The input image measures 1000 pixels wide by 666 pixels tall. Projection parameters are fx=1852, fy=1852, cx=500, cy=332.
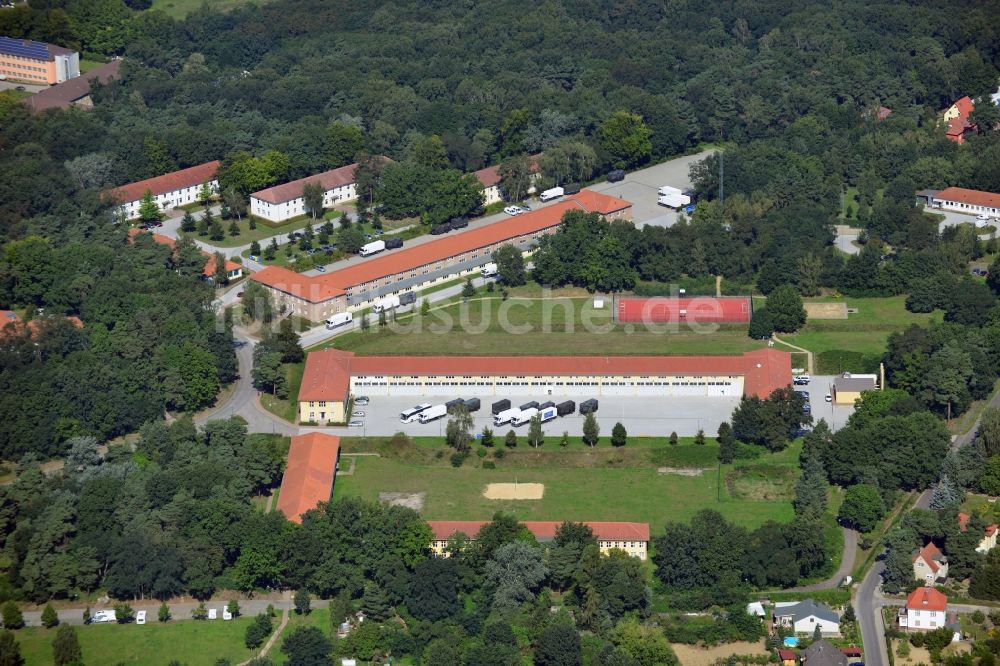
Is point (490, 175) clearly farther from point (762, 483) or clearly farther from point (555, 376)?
point (762, 483)

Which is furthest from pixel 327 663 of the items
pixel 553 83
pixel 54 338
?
pixel 553 83

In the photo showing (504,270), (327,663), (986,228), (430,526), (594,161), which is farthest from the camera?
(594,161)

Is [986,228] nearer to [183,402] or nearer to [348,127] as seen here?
[348,127]

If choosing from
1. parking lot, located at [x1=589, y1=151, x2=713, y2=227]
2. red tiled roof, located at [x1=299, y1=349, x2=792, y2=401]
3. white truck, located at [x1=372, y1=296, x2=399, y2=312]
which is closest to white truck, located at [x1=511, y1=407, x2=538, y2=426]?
red tiled roof, located at [x1=299, y1=349, x2=792, y2=401]

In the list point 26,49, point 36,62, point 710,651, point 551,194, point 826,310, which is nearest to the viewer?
point 710,651

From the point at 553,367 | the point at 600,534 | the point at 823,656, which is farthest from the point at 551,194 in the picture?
the point at 823,656

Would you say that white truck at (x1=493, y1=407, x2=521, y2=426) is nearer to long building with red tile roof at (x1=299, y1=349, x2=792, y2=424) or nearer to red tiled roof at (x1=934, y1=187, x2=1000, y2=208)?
long building with red tile roof at (x1=299, y1=349, x2=792, y2=424)

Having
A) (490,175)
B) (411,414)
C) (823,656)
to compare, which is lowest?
(411,414)
